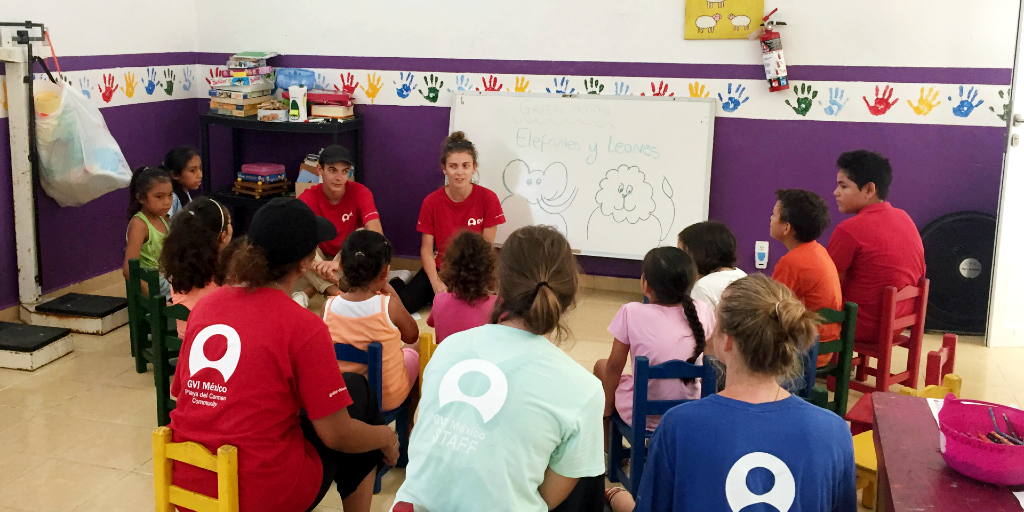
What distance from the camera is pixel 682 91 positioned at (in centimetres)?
470

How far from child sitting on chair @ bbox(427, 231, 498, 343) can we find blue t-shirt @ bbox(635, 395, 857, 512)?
49.8 inches

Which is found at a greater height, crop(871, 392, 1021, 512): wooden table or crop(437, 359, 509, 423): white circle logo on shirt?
crop(437, 359, 509, 423): white circle logo on shirt

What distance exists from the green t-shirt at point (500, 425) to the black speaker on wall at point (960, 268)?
341 cm

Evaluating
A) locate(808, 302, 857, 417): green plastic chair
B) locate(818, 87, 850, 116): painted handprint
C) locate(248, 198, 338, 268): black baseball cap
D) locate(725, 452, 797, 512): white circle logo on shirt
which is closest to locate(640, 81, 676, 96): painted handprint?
locate(818, 87, 850, 116): painted handprint

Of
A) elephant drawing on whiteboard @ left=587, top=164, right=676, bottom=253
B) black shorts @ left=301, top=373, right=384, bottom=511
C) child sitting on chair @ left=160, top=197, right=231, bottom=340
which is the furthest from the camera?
elephant drawing on whiteboard @ left=587, top=164, right=676, bottom=253

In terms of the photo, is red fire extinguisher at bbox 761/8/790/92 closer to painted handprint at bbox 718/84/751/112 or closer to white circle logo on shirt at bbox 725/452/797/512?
painted handprint at bbox 718/84/751/112

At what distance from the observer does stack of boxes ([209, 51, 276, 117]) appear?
5.05m

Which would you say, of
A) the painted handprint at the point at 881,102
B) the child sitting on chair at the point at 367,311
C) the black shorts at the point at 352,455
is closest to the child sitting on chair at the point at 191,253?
the child sitting on chair at the point at 367,311

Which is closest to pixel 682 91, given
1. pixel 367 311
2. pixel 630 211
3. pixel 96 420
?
pixel 630 211

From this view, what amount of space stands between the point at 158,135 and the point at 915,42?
4166 mm

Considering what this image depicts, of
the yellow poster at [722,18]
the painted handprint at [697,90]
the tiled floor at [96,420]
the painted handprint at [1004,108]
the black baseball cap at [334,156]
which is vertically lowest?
the tiled floor at [96,420]

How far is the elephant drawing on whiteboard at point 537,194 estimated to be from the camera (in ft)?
16.2

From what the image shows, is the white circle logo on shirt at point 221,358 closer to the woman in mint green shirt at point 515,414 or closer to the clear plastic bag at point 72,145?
the woman in mint green shirt at point 515,414

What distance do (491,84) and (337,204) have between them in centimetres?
115
